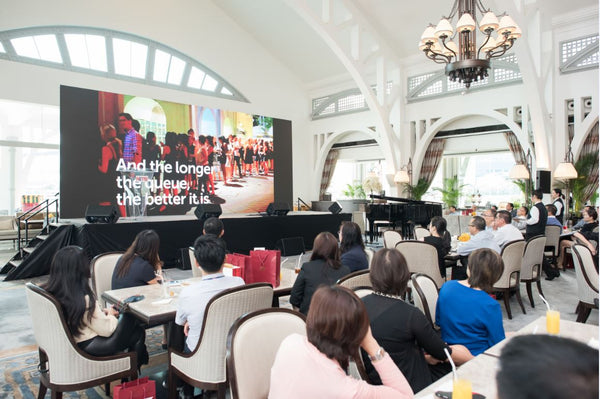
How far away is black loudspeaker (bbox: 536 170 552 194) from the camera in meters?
8.52

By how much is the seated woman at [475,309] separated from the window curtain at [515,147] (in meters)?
9.31

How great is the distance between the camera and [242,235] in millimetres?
7820

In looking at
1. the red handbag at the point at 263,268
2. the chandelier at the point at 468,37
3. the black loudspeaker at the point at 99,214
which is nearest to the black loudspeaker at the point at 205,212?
the black loudspeaker at the point at 99,214

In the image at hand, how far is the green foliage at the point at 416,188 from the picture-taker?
37.9ft

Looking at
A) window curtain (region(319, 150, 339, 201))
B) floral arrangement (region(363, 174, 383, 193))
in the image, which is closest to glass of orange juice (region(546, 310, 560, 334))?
floral arrangement (region(363, 174, 383, 193))

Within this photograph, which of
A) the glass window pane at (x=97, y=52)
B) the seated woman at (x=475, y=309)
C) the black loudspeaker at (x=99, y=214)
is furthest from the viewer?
the glass window pane at (x=97, y=52)

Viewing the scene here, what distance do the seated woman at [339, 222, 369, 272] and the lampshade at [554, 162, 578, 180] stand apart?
6742 millimetres

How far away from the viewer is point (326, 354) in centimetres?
127

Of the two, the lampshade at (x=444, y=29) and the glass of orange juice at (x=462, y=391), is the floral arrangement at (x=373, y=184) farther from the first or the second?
the glass of orange juice at (x=462, y=391)


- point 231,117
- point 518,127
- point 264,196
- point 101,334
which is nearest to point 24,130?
point 231,117

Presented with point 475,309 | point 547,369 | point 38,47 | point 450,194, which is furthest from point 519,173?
point 38,47

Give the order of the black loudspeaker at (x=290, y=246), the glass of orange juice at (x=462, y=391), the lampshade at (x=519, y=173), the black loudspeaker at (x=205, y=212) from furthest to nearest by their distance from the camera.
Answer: the lampshade at (x=519, y=173) → the black loudspeaker at (x=290, y=246) → the black loudspeaker at (x=205, y=212) → the glass of orange juice at (x=462, y=391)

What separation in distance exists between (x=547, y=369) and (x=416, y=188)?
11220mm

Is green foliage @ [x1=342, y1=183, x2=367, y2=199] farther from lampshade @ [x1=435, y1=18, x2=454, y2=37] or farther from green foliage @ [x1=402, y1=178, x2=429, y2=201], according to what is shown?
lampshade @ [x1=435, y1=18, x2=454, y2=37]
